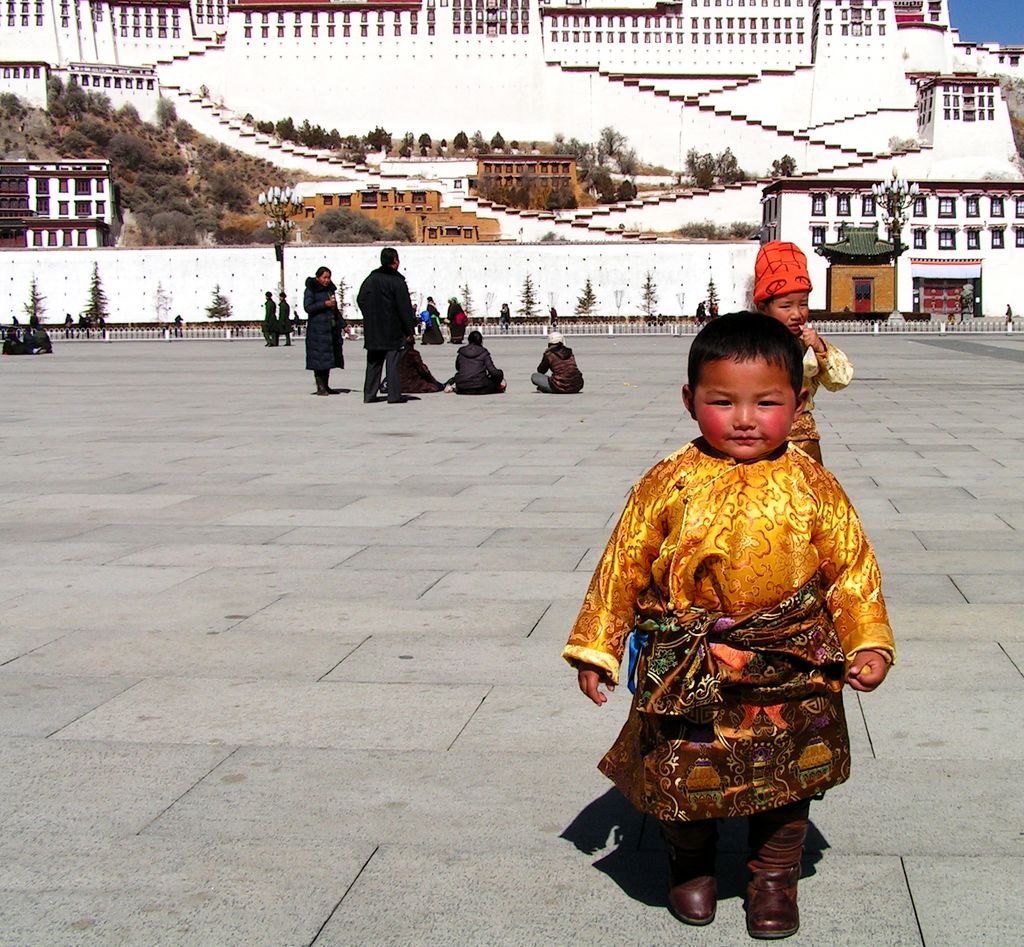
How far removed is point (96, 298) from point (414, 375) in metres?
48.9

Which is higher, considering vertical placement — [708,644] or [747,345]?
[747,345]

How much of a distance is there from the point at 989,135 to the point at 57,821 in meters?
78.3

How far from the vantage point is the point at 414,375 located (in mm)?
15609

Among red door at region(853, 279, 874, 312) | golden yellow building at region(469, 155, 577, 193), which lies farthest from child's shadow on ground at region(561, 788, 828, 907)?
golden yellow building at region(469, 155, 577, 193)

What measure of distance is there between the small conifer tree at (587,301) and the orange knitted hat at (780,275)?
57.3 m

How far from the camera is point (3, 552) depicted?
6.12 m

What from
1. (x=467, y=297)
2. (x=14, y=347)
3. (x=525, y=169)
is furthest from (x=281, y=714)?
(x=525, y=169)

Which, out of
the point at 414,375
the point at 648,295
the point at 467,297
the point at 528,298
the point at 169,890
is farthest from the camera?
the point at 648,295

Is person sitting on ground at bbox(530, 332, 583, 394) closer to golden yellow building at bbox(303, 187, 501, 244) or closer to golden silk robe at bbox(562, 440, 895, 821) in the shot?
golden silk robe at bbox(562, 440, 895, 821)

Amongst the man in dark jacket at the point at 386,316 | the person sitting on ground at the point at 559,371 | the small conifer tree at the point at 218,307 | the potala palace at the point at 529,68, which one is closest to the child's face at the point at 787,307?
the man in dark jacket at the point at 386,316

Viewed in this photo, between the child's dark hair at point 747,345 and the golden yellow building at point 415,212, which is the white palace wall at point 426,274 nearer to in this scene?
the golden yellow building at point 415,212

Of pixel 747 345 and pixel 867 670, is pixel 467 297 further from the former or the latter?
pixel 867 670

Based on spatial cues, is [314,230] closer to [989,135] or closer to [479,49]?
[479,49]

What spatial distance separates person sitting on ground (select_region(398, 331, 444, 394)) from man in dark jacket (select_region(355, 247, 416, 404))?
849 mm
